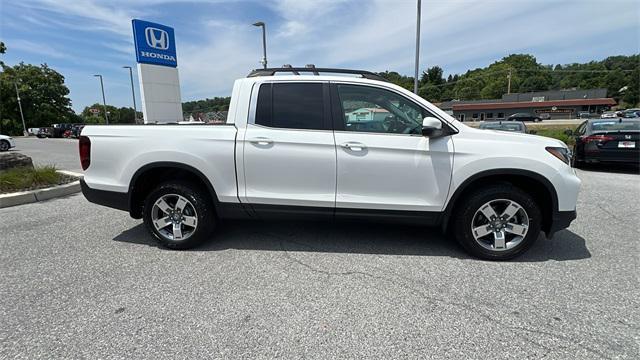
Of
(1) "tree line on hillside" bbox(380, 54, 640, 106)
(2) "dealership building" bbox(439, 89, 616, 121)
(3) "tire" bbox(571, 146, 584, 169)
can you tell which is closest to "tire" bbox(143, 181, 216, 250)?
(3) "tire" bbox(571, 146, 584, 169)

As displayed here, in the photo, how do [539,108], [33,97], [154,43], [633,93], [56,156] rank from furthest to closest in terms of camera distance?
[633,93] < [539,108] < [33,97] < [56,156] < [154,43]

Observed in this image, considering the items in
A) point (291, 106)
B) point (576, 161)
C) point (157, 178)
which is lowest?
point (576, 161)

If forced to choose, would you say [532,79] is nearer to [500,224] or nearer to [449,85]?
[449,85]

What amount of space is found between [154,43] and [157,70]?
76 centimetres

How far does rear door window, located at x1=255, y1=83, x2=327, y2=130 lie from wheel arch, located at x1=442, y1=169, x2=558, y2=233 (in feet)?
5.28

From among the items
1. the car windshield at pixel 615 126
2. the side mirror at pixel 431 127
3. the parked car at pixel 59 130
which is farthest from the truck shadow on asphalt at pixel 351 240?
the parked car at pixel 59 130

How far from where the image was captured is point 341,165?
3504mm

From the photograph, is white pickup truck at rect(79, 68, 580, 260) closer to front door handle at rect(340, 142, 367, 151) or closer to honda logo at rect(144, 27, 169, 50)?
front door handle at rect(340, 142, 367, 151)

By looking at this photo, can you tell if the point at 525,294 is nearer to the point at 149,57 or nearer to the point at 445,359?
the point at 445,359

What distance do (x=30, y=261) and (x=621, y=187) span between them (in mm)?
9880

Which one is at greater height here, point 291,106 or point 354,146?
point 291,106

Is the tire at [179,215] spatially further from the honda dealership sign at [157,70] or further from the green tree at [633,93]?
the green tree at [633,93]

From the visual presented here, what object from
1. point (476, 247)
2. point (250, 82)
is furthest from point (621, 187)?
point (250, 82)

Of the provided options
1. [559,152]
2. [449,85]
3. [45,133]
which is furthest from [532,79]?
[559,152]
